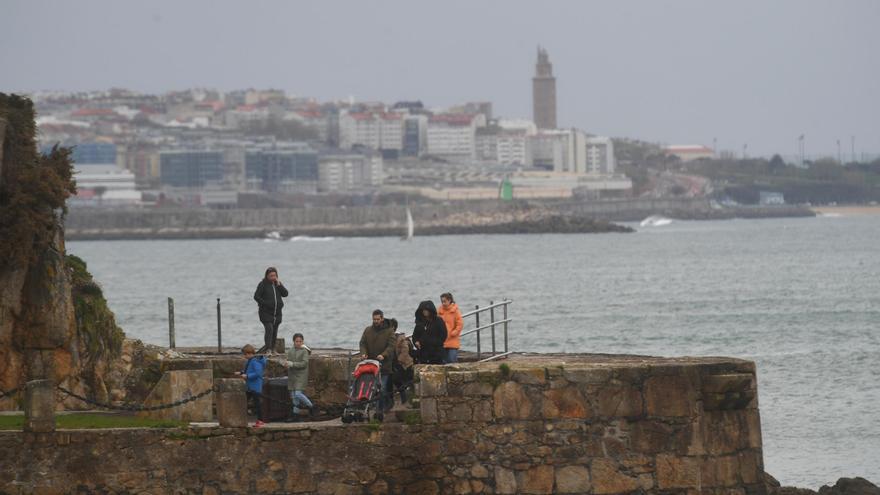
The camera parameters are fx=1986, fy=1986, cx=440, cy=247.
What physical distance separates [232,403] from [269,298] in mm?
2834

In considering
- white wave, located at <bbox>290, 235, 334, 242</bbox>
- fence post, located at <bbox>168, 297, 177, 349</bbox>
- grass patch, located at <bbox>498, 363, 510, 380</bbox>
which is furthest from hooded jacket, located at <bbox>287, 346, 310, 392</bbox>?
white wave, located at <bbox>290, 235, 334, 242</bbox>

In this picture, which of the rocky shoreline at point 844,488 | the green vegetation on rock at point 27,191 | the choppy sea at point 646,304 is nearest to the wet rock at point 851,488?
the rocky shoreline at point 844,488

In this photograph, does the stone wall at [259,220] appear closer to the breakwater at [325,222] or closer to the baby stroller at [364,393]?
the breakwater at [325,222]

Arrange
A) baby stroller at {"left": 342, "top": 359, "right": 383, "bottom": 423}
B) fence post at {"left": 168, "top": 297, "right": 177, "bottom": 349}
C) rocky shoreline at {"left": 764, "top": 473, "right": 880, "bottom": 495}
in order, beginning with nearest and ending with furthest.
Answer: baby stroller at {"left": 342, "top": 359, "right": 383, "bottom": 423}, fence post at {"left": 168, "top": 297, "right": 177, "bottom": 349}, rocky shoreline at {"left": 764, "top": 473, "right": 880, "bottom": 495}

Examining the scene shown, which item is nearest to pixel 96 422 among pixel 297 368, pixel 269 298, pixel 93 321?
pixel 297 368

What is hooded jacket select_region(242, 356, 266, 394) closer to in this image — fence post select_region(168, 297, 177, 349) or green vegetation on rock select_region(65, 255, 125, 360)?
fence post select_region(168, 297, 177, 349)

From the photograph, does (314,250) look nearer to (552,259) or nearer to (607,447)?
(552,259)

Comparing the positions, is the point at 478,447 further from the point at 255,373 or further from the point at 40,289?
the point at 40,289

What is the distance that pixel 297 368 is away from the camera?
1474 centimetres

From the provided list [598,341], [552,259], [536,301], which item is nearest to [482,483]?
[598,341]

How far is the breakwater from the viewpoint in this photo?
159500mm

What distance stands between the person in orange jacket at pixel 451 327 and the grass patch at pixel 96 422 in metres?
2.23

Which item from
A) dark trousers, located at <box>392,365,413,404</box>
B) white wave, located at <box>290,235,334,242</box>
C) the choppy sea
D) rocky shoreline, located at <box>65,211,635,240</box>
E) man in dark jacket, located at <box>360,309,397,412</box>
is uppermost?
man in dark jacket, located at <box>360,309,397,412</box>

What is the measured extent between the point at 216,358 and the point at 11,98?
3.45m
